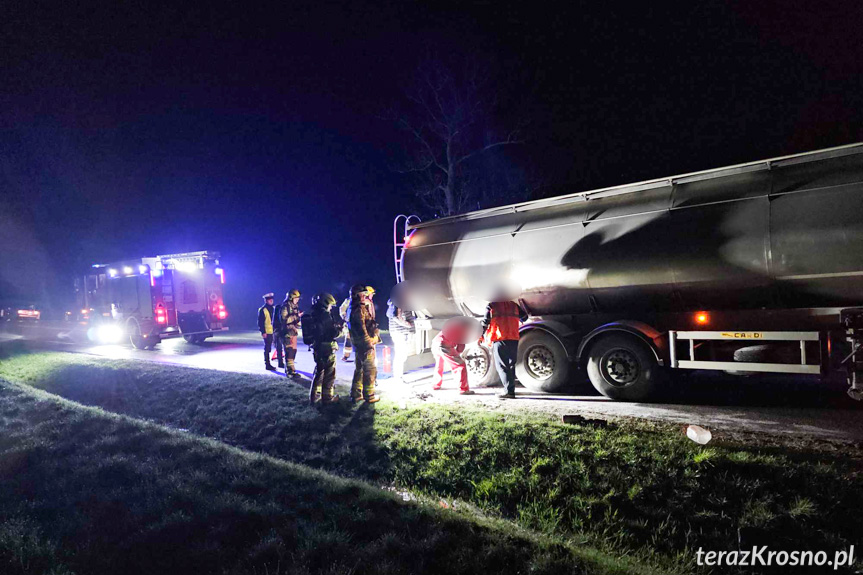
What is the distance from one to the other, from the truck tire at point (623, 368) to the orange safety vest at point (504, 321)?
1.28 m

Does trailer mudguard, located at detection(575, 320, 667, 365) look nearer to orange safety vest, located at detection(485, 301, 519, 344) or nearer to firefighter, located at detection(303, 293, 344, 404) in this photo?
orange safety vest, located at detection(485, 301, 519, 344)

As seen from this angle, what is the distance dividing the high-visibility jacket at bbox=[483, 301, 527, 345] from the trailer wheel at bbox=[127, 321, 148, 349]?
13.6m

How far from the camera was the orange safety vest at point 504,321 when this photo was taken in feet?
27.5

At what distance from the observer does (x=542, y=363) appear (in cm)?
879

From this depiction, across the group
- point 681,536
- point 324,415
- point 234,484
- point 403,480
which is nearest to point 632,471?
point 681,536

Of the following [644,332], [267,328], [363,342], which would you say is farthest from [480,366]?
[267,328]

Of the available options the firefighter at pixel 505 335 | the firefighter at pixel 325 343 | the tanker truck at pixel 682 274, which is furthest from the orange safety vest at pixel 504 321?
the firefighter at pixel 325 343

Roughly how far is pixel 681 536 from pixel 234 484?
4.00 m

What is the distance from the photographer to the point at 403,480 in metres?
5.38

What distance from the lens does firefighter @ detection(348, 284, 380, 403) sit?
8219 millimetres

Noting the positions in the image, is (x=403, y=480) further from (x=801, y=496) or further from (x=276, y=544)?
(x=801, y=496)

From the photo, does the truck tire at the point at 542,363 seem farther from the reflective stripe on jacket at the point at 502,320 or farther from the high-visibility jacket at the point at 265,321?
the high-visibility jacket at the point at 265,321

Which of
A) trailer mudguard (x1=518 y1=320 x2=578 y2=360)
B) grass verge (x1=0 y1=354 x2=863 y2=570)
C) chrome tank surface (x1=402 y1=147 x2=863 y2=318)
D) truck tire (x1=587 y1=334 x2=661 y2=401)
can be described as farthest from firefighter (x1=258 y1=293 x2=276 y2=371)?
truck tire (x1=587 y1=334 x2=661 y2=401)

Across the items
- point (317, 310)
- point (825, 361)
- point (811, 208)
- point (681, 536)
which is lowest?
point (681, 536)
